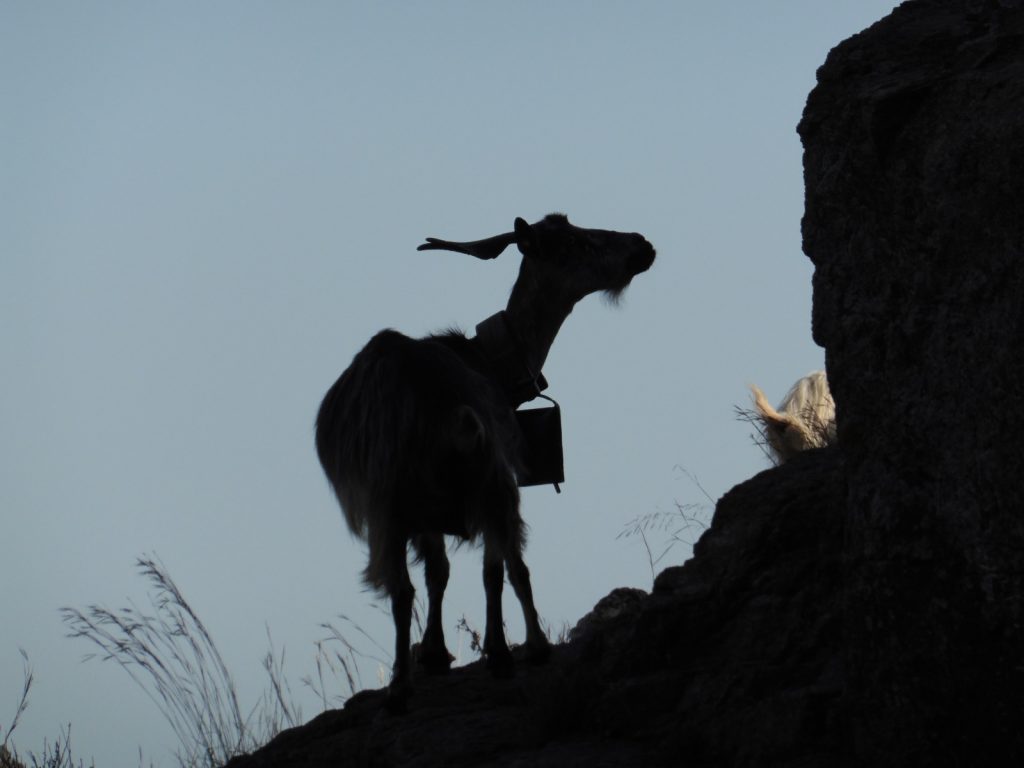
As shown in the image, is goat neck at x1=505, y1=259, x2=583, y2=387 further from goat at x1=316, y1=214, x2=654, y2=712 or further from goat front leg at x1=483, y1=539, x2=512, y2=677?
goat front leg at x1=483, y1=539, x2=512, y2=677

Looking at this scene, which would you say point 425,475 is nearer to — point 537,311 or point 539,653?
point 539,653

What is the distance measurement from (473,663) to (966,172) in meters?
3.41

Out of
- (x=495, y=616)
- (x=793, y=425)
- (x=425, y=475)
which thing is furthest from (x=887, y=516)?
(x=793, y=425)

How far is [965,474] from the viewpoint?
3.04m

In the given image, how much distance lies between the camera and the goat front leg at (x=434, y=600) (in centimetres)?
582

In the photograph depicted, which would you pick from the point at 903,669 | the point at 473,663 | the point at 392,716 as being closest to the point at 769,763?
the point at 903,669

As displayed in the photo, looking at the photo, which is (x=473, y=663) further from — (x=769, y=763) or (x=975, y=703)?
(x=975, y=703)

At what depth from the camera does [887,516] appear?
128 inches

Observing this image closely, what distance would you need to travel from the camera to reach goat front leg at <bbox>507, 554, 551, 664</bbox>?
18.6ft

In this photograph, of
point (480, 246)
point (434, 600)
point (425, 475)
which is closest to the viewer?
point (425, 475)

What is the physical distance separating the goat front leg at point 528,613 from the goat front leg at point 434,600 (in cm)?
31

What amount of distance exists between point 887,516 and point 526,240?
13.0 ft

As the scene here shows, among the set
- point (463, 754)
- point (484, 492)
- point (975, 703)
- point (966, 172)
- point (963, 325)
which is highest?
point (484, 492)

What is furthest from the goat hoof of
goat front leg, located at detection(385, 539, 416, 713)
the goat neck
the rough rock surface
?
the goat neck
